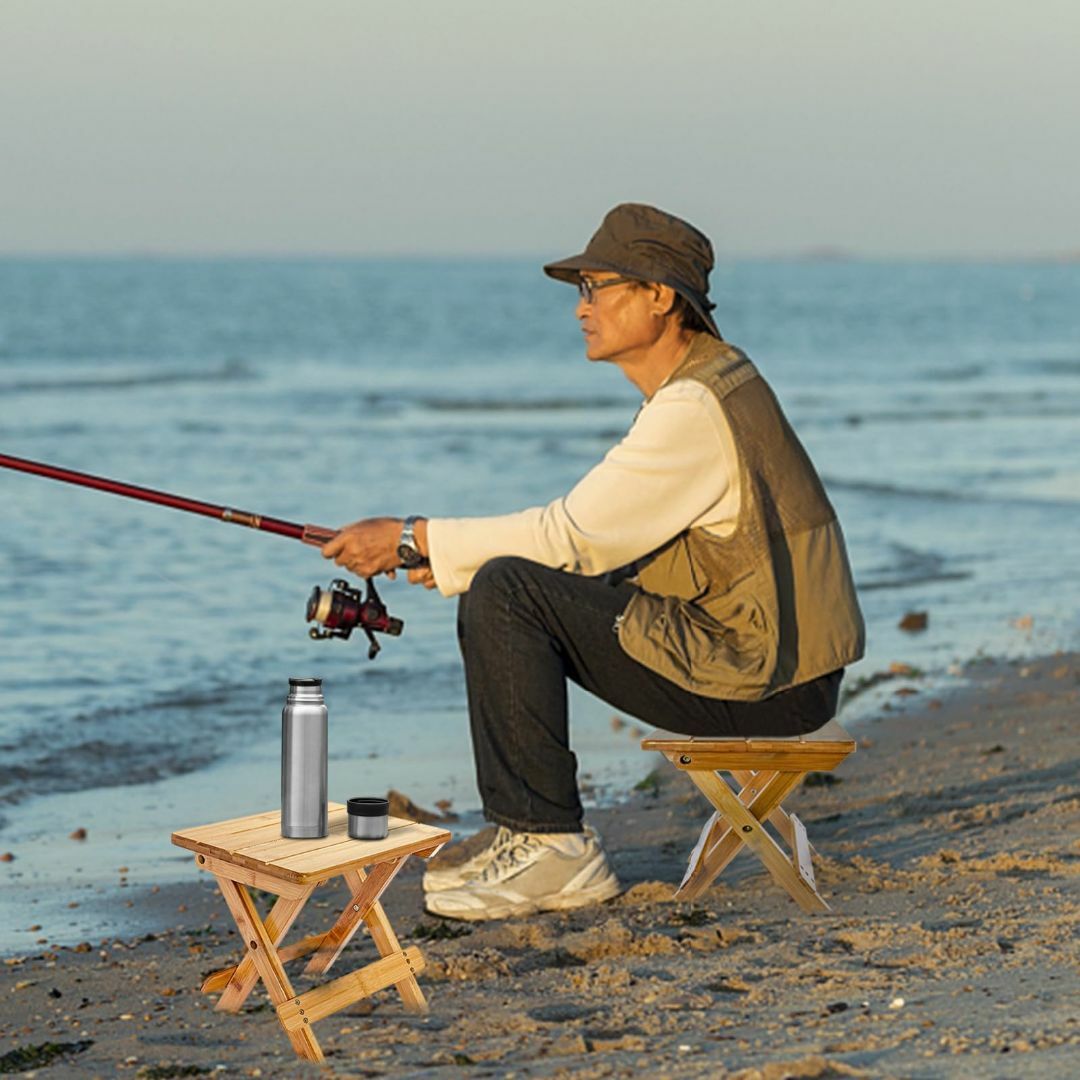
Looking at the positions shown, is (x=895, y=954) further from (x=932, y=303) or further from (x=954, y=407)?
(x=932, y=303)

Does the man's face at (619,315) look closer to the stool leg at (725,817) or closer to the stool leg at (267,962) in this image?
the stool leg at (725,817)

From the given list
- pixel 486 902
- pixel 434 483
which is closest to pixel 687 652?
pixel 486 902

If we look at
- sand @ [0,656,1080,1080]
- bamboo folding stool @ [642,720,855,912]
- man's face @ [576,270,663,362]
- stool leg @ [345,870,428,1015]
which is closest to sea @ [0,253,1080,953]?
sand @ [0,656,1080,1080]

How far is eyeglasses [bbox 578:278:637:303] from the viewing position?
443cm

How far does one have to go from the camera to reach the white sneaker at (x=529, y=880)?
4539 millimetres

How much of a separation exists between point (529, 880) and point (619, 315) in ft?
4.38

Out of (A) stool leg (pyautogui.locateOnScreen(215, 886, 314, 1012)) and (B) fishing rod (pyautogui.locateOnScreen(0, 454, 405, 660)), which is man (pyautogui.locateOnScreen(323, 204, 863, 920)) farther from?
(A) stool leg (pyautogui.locateOnScreen(215, 886, 314, 1012))

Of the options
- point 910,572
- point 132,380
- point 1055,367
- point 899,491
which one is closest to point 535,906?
point 910,572

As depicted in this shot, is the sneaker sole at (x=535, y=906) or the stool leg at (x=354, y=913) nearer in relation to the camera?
the stool leg at (x=354, y=913)

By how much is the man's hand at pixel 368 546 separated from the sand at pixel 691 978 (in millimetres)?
876

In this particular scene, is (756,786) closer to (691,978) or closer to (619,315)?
(691,978)

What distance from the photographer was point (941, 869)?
4.81 m

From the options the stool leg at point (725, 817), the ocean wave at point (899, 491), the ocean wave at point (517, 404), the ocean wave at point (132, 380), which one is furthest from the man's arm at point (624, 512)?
the ocean wave at point (132, 380)

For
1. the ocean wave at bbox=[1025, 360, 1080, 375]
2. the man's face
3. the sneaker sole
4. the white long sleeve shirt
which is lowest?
the sneaker sole
